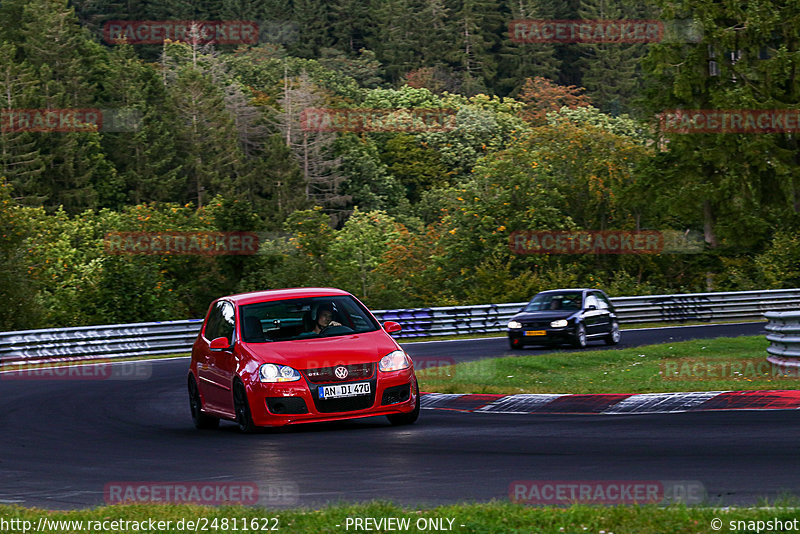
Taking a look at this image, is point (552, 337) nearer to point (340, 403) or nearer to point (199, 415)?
point (199, 415)

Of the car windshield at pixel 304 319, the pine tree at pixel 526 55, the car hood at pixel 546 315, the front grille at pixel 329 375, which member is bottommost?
the car hood at pixel 546 315

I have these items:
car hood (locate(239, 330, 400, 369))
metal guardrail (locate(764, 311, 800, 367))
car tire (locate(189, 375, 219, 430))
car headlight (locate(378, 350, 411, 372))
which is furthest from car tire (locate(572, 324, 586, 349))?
car headlight (locate(378, 350, 411, 372))

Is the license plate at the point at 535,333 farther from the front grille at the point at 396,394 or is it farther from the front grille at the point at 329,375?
the front grille at the point at 329,375

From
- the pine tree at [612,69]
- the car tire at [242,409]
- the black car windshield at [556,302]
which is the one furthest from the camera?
the pine tree at [612,69]

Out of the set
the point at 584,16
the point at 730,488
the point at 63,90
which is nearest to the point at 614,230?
the point at 730,488

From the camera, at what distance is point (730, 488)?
848 cm

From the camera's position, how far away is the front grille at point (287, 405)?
13.2 m

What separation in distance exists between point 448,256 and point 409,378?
3762cm

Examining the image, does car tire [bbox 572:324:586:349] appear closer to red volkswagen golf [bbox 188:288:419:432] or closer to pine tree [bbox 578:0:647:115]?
red volkswagen golf [bbox 188:288:419:432]

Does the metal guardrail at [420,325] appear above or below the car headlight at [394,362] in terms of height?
below

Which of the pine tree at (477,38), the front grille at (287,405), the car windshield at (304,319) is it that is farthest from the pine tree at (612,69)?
the front grille at (287,405)

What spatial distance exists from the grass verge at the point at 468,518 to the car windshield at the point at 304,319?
18.6 feet

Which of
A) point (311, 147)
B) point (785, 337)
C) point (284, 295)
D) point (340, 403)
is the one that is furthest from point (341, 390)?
point (311, 147)

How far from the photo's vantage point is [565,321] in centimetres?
2891
